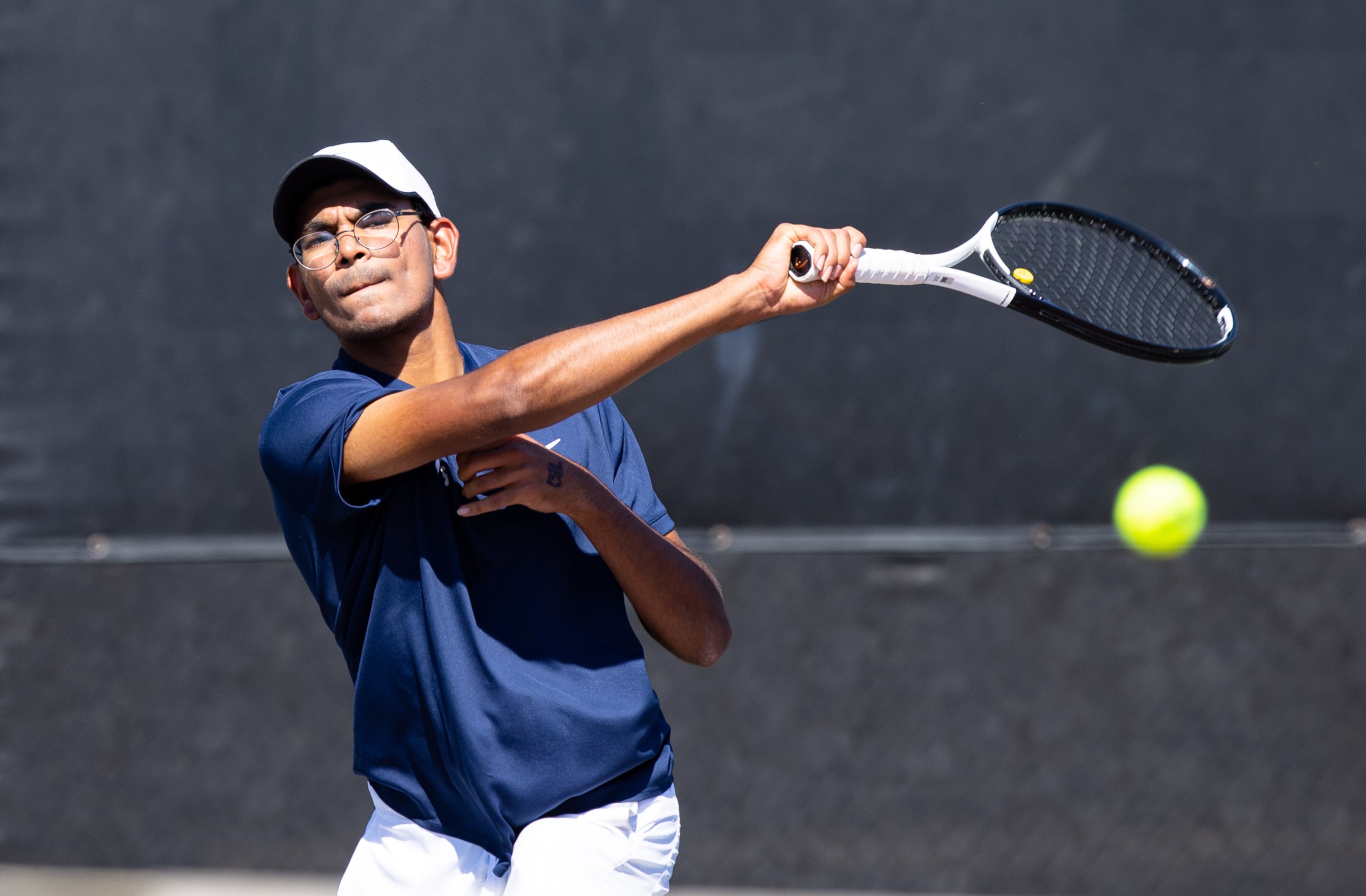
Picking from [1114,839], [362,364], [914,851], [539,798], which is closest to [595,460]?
[362,364]

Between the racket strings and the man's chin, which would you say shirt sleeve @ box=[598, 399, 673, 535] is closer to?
the man's chin

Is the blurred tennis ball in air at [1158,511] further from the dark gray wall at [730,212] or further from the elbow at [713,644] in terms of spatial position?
the elbow at [713,644]

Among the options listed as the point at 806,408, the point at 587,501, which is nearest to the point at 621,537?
the point at 587,501

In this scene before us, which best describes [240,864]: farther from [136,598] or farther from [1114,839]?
[1114,839]

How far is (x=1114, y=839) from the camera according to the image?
2.88 m

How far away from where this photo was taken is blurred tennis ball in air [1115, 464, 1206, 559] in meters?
2.86

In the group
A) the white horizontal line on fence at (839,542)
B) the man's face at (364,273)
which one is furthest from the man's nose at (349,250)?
the white horizontal line on fence at (839,542)

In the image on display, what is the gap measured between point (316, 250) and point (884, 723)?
1840 millimetres

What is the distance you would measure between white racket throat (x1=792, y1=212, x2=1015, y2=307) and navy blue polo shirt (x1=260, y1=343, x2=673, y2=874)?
0.50m

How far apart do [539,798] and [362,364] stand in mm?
612

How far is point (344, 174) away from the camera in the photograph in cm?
165

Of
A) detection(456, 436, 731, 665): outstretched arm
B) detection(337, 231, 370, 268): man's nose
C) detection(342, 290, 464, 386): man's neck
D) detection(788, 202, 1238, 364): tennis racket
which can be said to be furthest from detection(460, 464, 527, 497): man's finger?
detection(788, 202, 1238, 364): tennis racket

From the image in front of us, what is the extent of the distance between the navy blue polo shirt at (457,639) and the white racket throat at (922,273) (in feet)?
1.65

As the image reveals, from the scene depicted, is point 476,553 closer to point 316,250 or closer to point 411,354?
point 411,354
